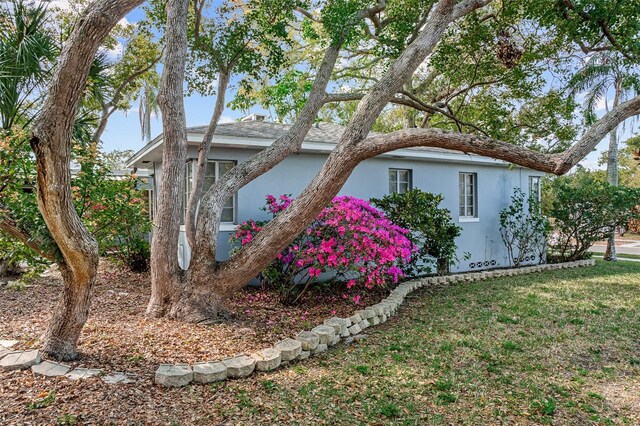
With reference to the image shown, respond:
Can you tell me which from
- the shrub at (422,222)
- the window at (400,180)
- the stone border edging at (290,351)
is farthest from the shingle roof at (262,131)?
the stone border edging at (290,351)

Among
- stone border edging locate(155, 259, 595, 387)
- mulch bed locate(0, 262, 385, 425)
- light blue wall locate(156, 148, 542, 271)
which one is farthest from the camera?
light blue wall locate(156, 148, 542, 271)

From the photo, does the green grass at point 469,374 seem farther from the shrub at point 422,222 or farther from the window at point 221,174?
the window at point 221,174

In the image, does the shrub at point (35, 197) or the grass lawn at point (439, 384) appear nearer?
the grass lawn at point (439, 384)

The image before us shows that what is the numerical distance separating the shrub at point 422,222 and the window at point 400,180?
1149 mm

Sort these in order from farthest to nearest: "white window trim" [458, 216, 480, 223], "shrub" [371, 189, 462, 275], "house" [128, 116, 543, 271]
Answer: "white window trim" [458, 216, 480, 223], "shrub" [371, 189, 462, 275], "house" [128, 116, 543, 271]

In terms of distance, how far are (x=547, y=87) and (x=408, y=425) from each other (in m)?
11.5

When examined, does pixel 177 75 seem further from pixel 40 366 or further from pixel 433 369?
pixel 433 369

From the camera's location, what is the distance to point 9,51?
261 inches

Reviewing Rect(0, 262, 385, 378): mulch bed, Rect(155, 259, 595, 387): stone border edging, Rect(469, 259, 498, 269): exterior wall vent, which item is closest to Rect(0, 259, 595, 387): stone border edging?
Rect(155, 259, 595, 387): stone border edging

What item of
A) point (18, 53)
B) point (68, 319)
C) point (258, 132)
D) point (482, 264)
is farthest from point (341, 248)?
point (482, 264)

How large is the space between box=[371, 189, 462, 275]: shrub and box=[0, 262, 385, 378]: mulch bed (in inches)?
80.4

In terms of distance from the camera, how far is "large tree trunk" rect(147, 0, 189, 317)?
5.48 metres

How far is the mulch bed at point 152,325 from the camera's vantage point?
4.33 meters

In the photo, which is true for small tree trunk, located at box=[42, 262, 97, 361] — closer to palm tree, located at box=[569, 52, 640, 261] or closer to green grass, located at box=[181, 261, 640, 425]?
green grass, located at box=[181, 261, 640, 425]
